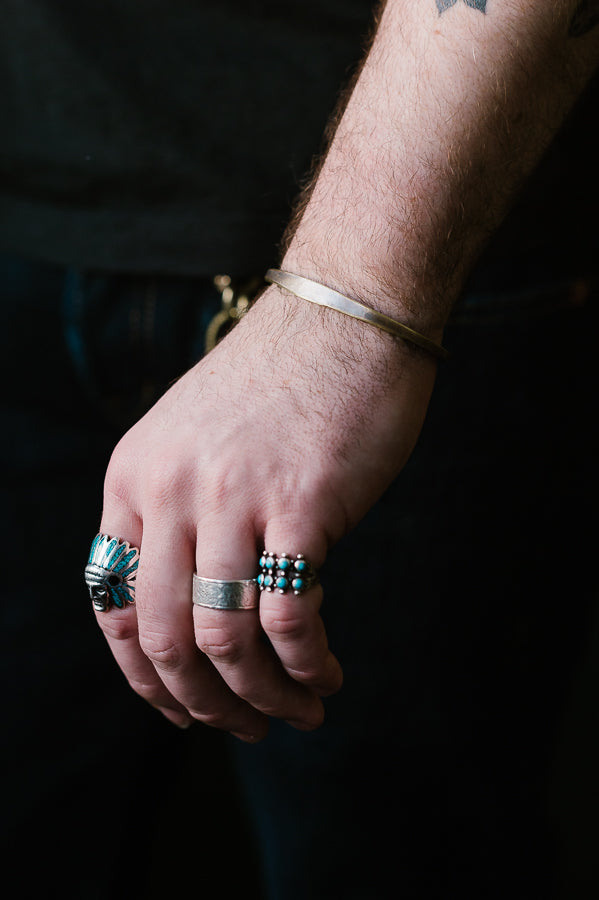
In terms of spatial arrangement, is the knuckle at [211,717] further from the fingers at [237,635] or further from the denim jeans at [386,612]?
the denim jeans at [386,612]

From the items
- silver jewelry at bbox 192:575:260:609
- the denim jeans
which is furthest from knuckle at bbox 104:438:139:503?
the denim jeans

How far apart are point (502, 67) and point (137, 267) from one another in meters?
0.49

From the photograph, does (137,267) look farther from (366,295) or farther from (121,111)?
(366,295)

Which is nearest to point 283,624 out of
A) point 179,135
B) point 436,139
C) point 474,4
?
point 436,139

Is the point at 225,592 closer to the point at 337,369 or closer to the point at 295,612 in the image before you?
the point at 295,612

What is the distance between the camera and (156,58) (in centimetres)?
86

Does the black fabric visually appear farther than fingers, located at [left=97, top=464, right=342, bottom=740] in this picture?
Yes

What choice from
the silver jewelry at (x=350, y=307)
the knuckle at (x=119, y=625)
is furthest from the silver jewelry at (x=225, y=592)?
the silver jewelry at (x=350, y=307)

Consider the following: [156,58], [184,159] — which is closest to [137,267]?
[184,159]

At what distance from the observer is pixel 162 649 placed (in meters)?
0.60

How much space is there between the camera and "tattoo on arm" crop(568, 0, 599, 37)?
58 cm

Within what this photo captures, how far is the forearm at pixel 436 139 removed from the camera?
0.57 metres

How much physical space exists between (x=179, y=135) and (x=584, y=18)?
0.49 meters

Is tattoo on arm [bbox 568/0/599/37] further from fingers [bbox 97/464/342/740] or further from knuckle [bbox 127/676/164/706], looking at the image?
knuckle [bbox 127/676/164/706]
